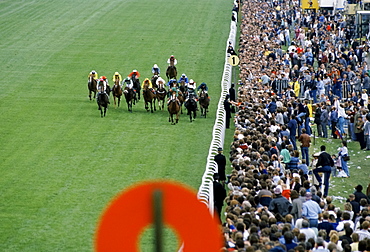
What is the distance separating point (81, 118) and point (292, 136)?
7.54m

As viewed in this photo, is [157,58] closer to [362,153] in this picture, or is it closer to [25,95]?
[25,95]

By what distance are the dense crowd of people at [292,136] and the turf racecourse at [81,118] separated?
71.6 inches

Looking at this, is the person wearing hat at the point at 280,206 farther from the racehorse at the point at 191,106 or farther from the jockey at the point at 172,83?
the jockey at the point at 172,83

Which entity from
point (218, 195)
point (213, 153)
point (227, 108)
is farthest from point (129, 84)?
point (218, 195)

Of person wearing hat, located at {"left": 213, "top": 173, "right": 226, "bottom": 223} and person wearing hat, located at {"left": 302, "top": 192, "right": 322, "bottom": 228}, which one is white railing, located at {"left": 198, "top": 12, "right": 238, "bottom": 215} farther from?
person wearing hat, located at {"left": 302, "top": 192, "right": 322, "bottom": 228}

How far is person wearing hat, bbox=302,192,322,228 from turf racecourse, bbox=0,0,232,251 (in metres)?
2.57

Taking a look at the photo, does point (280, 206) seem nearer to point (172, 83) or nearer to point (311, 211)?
point (311, 211)

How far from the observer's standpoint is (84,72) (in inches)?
1289

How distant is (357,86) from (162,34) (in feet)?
54.7

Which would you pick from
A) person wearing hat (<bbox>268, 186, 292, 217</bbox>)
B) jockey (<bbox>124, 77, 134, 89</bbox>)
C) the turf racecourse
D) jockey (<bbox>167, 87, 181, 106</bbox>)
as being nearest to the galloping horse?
jockey (<bbox>124, 77, 134, 89</bbox>)

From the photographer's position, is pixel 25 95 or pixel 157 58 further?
pixel 157 58

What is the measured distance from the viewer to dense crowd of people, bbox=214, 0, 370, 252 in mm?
9992

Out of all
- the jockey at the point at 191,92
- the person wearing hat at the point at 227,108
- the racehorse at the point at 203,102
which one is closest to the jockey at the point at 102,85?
the jockey at the point at 191,92

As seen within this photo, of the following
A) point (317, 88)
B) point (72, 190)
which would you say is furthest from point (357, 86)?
point (72, 190)
